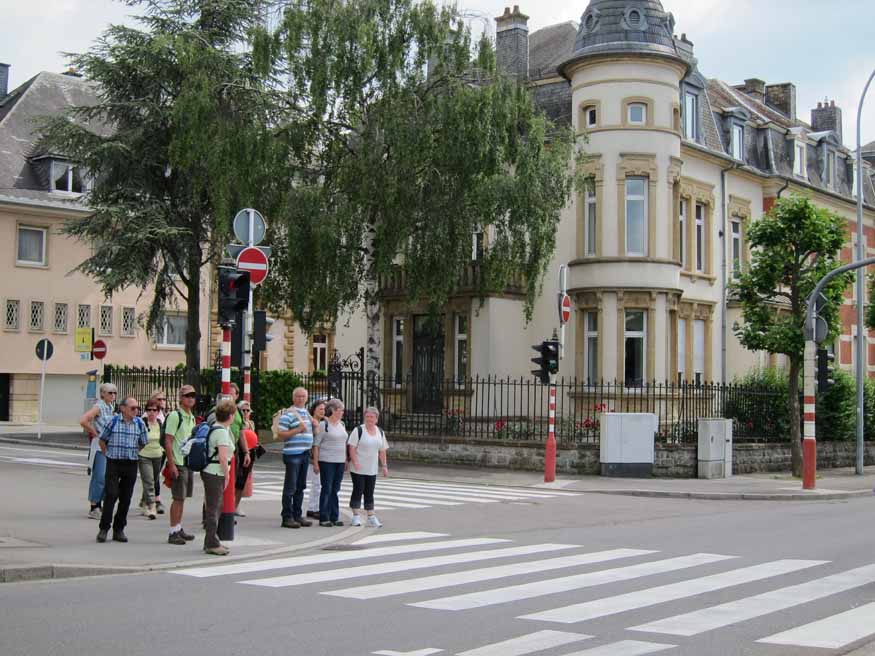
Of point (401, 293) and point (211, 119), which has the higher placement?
point (211, 119)

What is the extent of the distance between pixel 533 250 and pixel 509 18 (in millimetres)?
13558

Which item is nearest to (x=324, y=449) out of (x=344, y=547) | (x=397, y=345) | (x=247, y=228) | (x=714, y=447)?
(x=344, y=547)

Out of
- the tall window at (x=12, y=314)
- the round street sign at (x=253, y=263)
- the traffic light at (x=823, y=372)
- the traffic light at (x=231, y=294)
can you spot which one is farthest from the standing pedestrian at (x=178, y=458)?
the tall window at (x=12, y=314)

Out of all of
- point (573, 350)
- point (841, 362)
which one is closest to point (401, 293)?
point (573, 350)

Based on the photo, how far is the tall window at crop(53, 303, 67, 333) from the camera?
45.4 m

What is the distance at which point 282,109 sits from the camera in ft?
98.7

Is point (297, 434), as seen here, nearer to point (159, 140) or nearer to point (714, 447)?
point (714, 447)

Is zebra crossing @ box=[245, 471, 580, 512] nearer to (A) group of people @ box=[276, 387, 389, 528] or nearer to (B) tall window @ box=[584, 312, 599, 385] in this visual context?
(A) group of people @ box=[276, 387, 389, 528]

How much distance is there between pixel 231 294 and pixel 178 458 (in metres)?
2.09

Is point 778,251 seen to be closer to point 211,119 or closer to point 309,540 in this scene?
point 211,119

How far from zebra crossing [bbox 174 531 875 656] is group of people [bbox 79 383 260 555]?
1059mm

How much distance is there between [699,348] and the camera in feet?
123

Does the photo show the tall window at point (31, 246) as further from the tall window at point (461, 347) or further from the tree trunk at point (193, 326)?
the tall window at point (461, 347)

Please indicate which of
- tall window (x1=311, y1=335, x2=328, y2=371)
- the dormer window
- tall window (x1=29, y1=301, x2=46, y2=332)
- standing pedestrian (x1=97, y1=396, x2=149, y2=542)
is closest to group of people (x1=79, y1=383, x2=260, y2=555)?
standing pedestrian (x1=97, y1=396, x2=149, y2=542)
